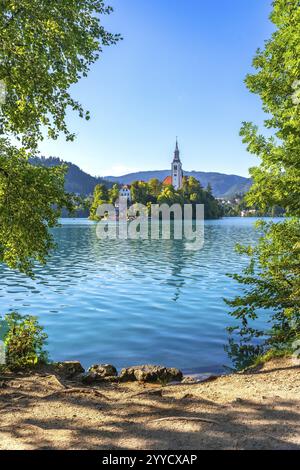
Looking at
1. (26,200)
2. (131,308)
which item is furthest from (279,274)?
(131,308)

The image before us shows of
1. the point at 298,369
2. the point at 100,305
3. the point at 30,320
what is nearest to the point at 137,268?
the point at 100,305

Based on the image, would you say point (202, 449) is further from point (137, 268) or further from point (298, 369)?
point (137, 268)

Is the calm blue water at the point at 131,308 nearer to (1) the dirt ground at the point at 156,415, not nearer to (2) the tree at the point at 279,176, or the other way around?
(2) the tree at the point at 279,176

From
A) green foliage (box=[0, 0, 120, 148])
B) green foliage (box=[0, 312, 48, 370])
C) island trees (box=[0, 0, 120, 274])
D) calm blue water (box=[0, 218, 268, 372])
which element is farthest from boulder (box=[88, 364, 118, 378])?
green foliage (box=[0, 0, 120, 148])

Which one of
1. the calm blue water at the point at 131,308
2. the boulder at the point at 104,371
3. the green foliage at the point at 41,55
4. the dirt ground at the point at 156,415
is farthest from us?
the calm blue water at the point at 131,308

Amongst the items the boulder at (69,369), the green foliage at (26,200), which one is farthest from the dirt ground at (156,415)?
the green foliage at (26,200)

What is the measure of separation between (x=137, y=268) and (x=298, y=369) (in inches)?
1420

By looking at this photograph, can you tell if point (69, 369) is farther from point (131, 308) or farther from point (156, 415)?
point (131, 308)

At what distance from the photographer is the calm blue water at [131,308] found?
1989 cm

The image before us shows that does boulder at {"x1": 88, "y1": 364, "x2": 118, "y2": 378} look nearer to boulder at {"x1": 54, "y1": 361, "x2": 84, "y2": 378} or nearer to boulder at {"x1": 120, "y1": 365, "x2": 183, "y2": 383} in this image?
boulder at {"x1": 54, "y1": 361, "x2": 84, "y2": 378}

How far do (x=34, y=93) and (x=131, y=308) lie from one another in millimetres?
18887

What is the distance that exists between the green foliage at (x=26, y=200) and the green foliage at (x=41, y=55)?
1.31m

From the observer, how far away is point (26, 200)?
1197 cm

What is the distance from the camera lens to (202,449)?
7.36 meters
